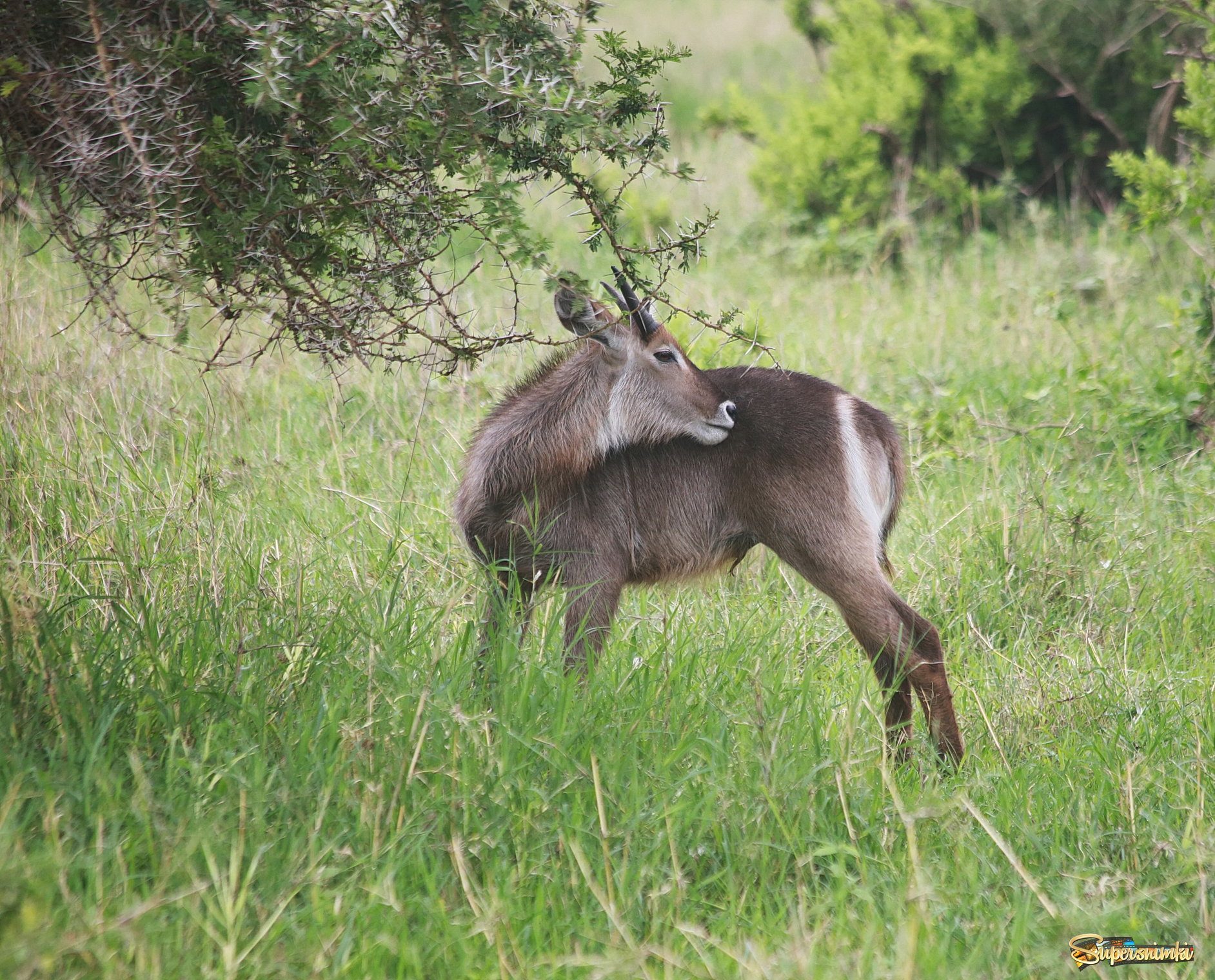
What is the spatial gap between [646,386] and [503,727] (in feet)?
4.73

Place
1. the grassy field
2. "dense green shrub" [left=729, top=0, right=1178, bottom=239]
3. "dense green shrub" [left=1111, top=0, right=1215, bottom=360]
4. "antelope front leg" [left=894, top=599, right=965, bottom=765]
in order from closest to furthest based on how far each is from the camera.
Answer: the grassy field → "antelope front leg" [left=894, top=599, right=965, bottom=765] → "dense green shrub" [left=1111, top=0, right=1215, bottom=360] → "dense green shrub" [left=729, top=0, right=1178, bottom=239]

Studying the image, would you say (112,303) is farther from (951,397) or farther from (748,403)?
(951,397)

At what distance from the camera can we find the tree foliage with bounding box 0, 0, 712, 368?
2.50 meters

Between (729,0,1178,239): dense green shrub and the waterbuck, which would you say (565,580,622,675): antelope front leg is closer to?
the waterbuck

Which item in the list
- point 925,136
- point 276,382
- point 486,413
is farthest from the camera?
point 925,136

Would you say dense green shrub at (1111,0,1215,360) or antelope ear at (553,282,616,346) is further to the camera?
dense green shrub at (1111,0,1215,360)

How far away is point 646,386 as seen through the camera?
12.1 feet

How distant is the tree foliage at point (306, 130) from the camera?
250 centimetres

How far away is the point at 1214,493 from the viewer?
4.61m

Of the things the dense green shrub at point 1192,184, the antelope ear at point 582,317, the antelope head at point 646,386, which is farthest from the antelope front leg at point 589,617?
the dense green shrub at point 1192,184

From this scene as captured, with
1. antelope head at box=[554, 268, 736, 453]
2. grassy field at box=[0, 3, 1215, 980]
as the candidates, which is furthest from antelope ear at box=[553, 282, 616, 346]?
grassy field at box=[0, 3, 1215, 980]

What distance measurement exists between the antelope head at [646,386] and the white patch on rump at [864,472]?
370 millimetres

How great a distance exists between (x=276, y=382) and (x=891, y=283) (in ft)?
14.3

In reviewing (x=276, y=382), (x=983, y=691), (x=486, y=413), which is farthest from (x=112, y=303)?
(x=983, y=691)
